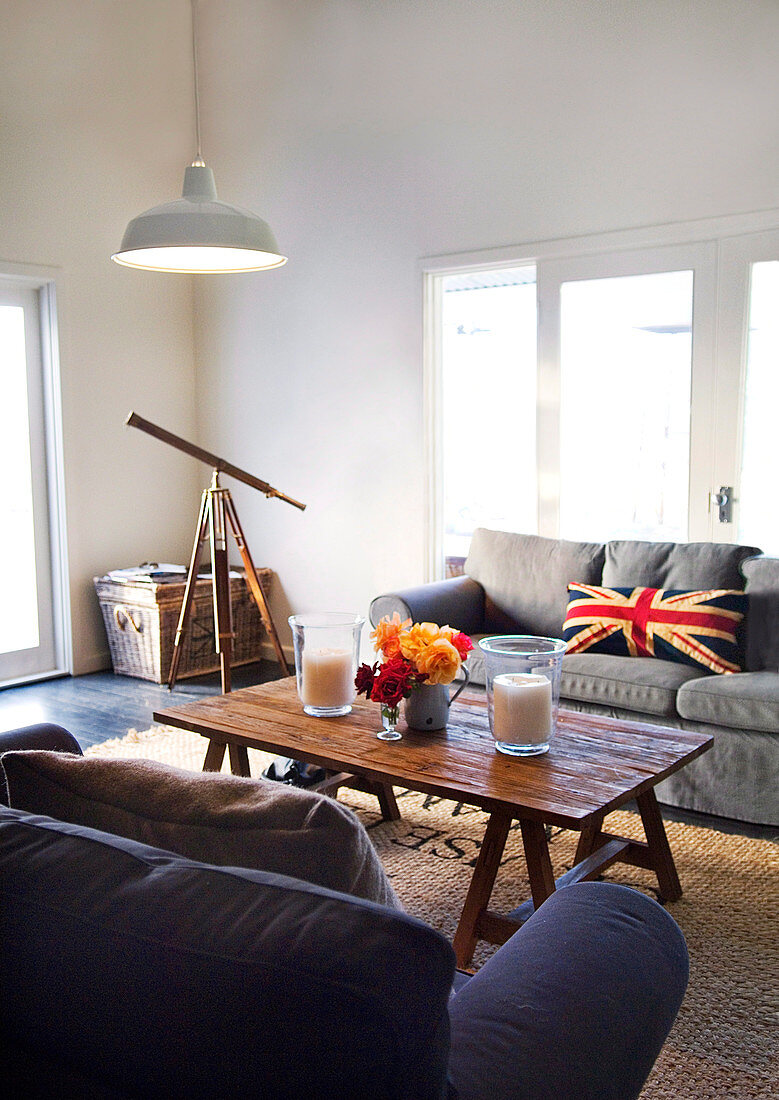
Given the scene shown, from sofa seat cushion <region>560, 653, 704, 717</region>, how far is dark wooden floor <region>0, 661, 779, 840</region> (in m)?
1.97

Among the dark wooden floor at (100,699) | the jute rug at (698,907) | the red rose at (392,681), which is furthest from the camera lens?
the dark wooden floor at (100,699)

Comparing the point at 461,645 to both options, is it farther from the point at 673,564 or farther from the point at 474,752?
the point at 673,564

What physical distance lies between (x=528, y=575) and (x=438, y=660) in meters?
1.71

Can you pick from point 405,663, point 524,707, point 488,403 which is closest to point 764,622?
point 524,707

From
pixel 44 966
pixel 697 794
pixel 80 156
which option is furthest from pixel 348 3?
pixel 44 966

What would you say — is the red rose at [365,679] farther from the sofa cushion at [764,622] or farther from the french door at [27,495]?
the french door at [27,495]

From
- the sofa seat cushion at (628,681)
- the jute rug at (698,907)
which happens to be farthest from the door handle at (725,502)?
the jute rug at (698,907)

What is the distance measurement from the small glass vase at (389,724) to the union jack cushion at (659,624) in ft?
4.29

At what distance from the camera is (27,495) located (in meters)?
5.34

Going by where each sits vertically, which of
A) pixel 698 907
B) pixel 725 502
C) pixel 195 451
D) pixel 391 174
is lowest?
pixel 698 907

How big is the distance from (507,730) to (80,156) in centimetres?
421

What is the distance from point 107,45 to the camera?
5398mm

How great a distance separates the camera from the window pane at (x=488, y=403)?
4910 mm

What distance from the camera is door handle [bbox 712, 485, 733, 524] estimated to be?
4.21 metres
